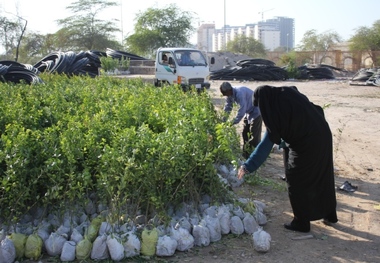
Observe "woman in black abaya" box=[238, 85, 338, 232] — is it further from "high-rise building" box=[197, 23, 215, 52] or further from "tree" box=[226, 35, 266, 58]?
"high-rise building" box=[197, 23, 215, 52]

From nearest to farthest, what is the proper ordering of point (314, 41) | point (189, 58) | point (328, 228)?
point (328, 228)
point (189, 58)
point (314, 41)

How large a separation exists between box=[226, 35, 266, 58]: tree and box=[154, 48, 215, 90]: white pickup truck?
146ft

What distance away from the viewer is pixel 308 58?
4359cm

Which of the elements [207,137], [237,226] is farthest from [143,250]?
[207,137]

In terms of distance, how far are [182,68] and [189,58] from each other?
853mm

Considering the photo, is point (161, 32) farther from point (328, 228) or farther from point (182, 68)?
point (328, 228)

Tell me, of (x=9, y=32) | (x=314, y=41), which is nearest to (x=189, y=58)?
(x=9, y=32)

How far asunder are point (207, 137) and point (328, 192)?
49.1 inches

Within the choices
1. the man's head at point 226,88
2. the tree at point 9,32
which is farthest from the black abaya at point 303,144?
the tree at point 9,32

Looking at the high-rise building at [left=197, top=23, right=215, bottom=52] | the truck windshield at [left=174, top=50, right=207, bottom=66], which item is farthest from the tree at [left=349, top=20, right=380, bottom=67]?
the high-rise building at [left=197, top=23, right=215, bottom=52]

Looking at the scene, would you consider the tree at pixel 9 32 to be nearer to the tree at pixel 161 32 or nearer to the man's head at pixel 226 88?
the tree at pixel 161 32

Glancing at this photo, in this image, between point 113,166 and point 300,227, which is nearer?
point 113,166

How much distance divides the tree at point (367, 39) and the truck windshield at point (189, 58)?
28719mm

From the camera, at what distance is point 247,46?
62281 millimetres
